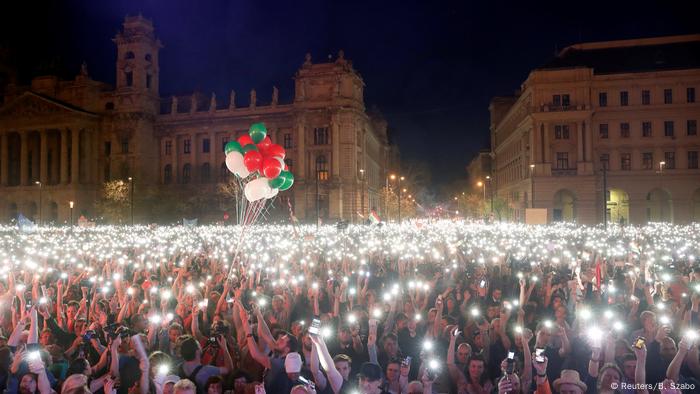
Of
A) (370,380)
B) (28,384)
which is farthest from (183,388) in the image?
(28,384)

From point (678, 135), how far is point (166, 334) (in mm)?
66803

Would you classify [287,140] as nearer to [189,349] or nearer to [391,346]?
[391,346]

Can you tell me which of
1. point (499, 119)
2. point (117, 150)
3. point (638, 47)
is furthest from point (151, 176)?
point (638, 47)

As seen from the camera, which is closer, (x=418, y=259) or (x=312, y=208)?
(x=418, y=259)

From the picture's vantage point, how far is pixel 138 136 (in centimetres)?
8200

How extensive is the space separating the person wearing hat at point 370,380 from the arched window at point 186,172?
8256cm

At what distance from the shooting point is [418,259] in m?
19.2

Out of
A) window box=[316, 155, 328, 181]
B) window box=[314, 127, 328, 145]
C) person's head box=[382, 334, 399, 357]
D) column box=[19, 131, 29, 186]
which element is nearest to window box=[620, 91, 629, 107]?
window box=[314, 127, 328, 145]

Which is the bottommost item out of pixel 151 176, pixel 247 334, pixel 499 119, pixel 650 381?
pixel 650 381

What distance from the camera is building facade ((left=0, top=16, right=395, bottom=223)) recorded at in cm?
7525

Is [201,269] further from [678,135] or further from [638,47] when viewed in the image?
[638,47]

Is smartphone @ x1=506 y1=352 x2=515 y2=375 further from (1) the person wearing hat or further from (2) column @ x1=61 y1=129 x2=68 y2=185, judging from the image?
(2) column @ x1=61 y1=129 x2=68 y2=185

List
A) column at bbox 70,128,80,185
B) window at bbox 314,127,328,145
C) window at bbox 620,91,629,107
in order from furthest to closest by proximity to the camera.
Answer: column at bbox 70,128,80,185, window at bbox 314,127,328,145, window at bbox 620,91,629,107

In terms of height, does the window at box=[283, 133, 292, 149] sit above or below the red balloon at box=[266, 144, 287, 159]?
above
